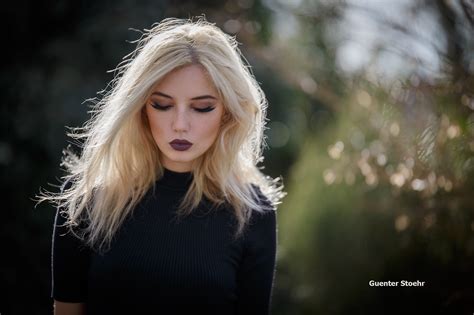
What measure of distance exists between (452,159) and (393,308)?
69.5 inches

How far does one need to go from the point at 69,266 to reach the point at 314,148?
3.32m

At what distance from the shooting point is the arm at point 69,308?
1957 mm

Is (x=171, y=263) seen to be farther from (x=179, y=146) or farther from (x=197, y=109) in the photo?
(x=197, y=109)

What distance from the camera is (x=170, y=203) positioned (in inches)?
79.4

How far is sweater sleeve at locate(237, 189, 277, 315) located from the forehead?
569 millimetres

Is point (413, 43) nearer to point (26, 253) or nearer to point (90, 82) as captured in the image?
point (90, 82)

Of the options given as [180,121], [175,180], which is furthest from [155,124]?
[175,180]

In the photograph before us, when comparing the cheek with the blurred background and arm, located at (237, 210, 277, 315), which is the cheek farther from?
the blurred background

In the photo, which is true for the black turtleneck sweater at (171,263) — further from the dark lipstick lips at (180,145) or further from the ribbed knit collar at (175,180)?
the dark lipstick lips at (180,145)

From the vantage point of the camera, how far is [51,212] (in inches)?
171

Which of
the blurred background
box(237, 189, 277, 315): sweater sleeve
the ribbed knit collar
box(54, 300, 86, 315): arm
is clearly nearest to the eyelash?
the ribbed knit collar

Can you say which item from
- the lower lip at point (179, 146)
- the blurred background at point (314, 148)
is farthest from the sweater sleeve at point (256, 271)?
the blurred background at point (314, 148)

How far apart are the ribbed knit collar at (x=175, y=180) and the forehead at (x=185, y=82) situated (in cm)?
34

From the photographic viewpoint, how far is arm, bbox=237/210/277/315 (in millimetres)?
1996
